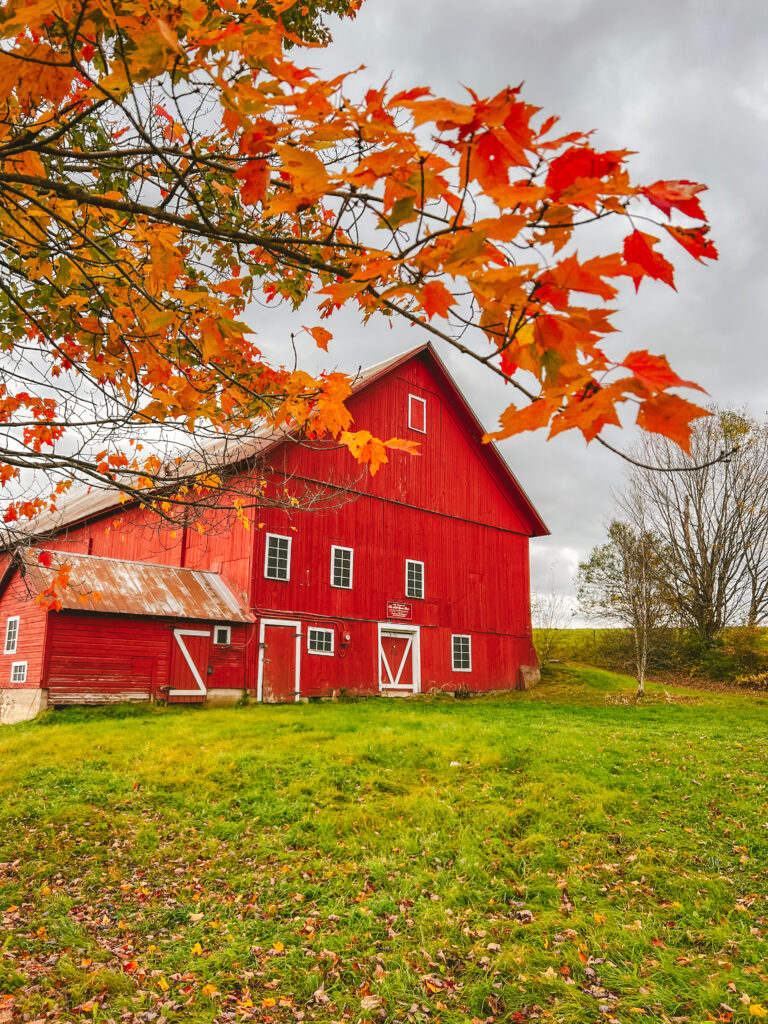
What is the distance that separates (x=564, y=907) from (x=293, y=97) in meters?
5.72

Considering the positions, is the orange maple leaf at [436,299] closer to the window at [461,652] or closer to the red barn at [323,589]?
the red barn at [323,589]

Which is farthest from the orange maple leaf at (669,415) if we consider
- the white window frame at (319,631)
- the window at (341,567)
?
the window at (341,567)

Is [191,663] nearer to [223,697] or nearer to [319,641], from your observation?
[223,697]

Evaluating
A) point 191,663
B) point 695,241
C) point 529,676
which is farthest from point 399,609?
point 695,241

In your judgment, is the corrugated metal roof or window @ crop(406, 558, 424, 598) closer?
the corrugated metal roof

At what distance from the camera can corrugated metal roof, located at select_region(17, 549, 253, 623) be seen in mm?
14297

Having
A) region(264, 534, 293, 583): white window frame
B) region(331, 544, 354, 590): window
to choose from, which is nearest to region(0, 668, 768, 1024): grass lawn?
region(264, 534, 293, 583): white window frame

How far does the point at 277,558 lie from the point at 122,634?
4181mm

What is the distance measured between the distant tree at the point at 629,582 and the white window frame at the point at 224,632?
12.9 meters

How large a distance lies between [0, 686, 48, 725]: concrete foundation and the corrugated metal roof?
192 centimetres

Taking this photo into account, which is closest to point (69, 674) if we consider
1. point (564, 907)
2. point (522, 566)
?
point (564, 907)

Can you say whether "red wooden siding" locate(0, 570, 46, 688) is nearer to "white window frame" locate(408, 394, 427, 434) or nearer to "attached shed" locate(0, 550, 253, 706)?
"attached shed" locate(0, 550, 253, 706)

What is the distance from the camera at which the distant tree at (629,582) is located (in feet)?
76.2

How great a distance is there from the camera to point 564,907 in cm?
525
